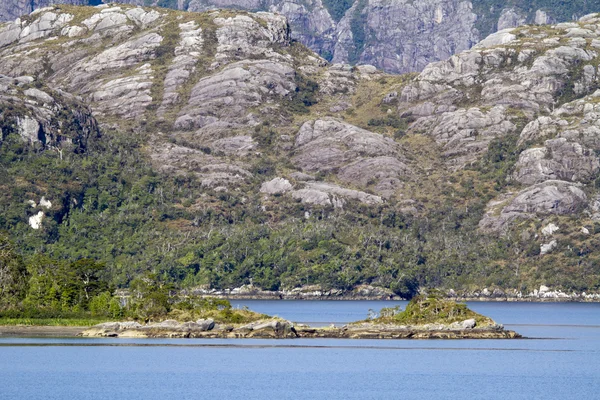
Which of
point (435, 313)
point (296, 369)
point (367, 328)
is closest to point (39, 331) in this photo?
point (367, 328)

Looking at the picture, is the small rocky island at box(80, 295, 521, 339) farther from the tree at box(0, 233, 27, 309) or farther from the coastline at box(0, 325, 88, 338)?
the tree at box(0, 233, 27, 309)

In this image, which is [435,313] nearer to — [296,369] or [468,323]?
[468,323]

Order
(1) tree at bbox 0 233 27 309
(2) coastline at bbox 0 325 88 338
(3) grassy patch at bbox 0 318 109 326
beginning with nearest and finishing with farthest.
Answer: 1. (2) coastline at bbox 0 325 88 338
2. (3) grassy patch at bbox 0 318 109 326
3. (1) tree at bbox 0 233 27 309

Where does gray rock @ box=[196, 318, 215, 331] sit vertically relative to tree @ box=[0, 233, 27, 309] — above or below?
below

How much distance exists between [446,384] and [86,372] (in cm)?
3418

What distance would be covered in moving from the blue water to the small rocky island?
2.82 metres

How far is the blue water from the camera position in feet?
349

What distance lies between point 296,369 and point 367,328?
132 feet

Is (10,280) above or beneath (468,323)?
above

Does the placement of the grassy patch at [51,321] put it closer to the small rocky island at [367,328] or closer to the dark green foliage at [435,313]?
the small rocky island at [367,328]

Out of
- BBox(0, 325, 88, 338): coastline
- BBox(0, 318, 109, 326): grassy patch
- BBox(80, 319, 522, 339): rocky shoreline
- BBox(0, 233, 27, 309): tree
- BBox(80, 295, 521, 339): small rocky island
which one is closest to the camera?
BBox(0, 325, 88, 338): coastline

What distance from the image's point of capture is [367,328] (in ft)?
533

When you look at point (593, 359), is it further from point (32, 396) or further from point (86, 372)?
point (32, 396)

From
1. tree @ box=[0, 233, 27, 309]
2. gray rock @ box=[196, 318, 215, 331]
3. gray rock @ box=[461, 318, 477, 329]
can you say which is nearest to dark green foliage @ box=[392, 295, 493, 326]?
gray rock @ box=[461, 318, 477, 329]
